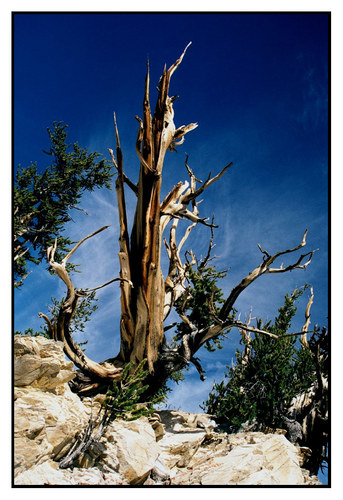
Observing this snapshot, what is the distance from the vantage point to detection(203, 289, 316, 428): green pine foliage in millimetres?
6941

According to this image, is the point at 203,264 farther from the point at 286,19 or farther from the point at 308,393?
the point at 286,19

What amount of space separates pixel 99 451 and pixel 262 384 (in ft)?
13.0

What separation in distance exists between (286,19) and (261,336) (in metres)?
5.90

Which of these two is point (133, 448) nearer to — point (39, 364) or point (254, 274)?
point (39, 364)

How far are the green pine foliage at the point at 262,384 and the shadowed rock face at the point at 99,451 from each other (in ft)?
4.75

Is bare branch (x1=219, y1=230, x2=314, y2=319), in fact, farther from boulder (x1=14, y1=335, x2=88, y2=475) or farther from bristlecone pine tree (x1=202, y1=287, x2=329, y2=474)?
boulder (x1=14, y1=335, x2=88, y2=475)

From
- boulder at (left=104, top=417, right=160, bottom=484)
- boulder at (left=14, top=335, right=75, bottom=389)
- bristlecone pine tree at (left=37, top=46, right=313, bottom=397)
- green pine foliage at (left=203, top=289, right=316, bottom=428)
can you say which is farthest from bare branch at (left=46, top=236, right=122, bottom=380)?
green pine foliage at (left=203, top=289, right=316, bottom=428)

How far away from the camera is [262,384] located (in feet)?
23.8

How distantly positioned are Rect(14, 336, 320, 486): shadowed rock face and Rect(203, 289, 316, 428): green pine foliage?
1449 millimetres

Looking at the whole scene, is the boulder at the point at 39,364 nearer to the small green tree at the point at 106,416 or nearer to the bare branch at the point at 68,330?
the small green tree at the point at 106,416

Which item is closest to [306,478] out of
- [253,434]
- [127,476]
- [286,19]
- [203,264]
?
[253,434]

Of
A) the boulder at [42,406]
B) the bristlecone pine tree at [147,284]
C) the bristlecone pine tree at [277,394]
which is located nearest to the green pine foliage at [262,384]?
the bristlecone pine tree at [277,394]

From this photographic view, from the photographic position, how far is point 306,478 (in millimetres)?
4812

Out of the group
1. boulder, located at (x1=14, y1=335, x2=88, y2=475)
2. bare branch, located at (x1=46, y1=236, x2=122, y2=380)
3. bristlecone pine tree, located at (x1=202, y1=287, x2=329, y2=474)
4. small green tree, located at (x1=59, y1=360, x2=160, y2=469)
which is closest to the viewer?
boulder, located at (x1=14, y1=335, x2=88, y2=475)
